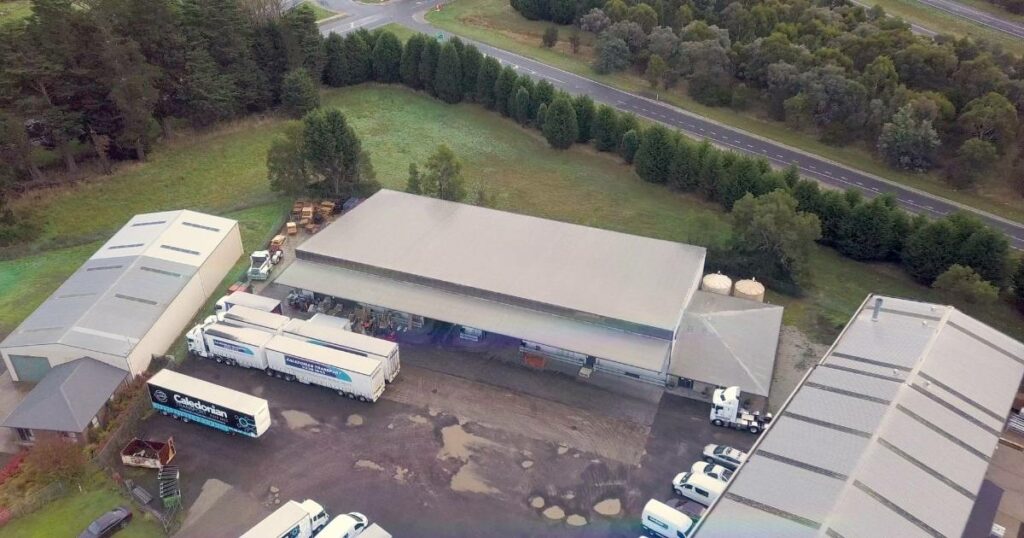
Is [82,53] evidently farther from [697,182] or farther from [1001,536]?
[1001,536]

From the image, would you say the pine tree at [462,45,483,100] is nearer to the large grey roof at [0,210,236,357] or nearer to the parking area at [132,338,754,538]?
the large grey roof at [0,210,236,357]

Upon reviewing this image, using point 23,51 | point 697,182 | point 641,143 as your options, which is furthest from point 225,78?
point 697,182

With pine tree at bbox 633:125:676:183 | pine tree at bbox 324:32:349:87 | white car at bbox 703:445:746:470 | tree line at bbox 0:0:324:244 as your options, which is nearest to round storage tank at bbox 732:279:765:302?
white car at bbox 703:445:746:470

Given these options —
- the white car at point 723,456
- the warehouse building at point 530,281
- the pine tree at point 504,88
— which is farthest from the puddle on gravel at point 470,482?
the pine tree at point 504,88

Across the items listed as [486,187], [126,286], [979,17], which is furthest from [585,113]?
[979,17]

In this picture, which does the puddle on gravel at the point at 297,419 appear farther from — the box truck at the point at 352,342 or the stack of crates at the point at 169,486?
the stack of crates at the point at 169,486

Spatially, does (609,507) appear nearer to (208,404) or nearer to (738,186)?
(208,404)
